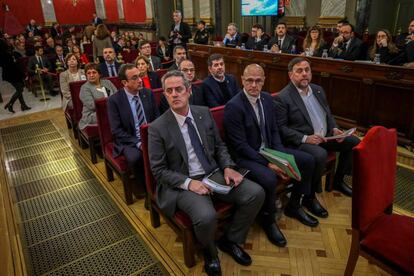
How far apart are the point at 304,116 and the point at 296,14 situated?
245 inches

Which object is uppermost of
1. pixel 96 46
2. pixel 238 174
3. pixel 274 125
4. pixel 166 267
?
pixel 96 46

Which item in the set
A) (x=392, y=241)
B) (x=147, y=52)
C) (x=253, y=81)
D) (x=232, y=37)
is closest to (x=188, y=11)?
(x=232, y=37)

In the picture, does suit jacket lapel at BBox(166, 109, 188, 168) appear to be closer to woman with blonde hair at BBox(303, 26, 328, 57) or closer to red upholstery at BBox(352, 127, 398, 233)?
red upholstery at BBox(352, 127, 398, 233)

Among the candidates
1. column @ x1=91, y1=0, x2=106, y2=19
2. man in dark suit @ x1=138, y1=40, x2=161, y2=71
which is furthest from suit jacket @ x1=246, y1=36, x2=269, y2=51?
column @ x1=91, y1=0, x2=106, y2=19

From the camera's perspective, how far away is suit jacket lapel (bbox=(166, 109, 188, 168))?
2107 mm

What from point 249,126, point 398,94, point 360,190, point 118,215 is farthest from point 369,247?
point 398,94

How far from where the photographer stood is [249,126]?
2.46 m

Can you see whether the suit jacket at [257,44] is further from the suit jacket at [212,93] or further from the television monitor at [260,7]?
the suit jacket at [212,93]

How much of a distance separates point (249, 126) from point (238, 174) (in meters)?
0.46

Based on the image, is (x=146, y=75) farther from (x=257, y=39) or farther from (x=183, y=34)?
(x=183, y=34)

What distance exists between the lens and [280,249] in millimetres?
2299

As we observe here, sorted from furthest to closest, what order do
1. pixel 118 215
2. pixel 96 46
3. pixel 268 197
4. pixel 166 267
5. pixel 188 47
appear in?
pixel 188 47 → pixel 96 46 → pixel 118 215 → pixel 268 197 → pixel 166 267

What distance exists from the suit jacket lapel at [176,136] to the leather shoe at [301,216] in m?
1.08

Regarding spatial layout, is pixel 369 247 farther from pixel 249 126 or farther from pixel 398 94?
pixel 398 94
